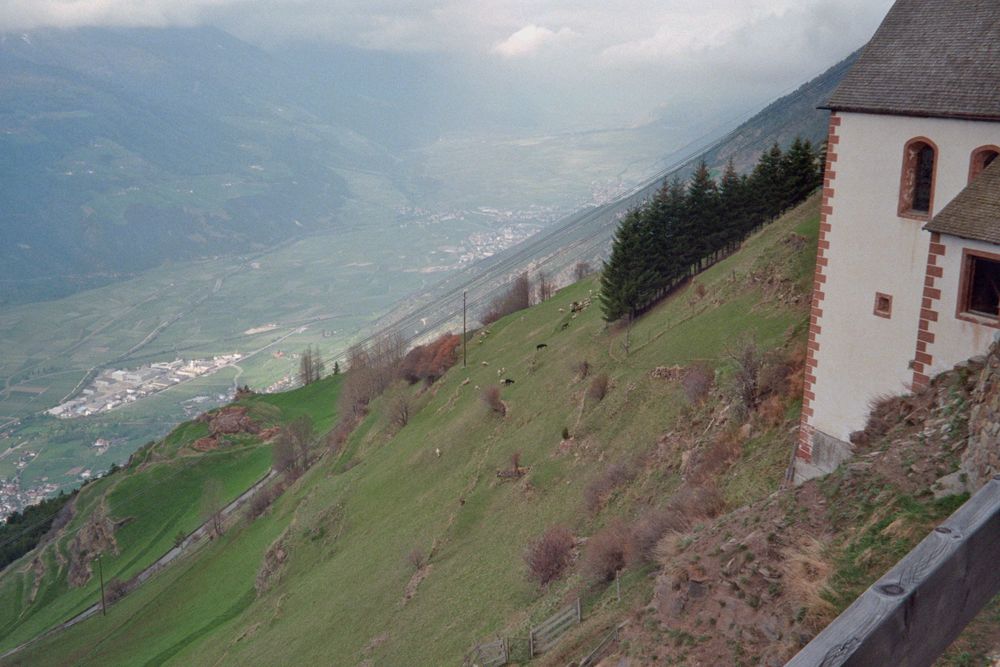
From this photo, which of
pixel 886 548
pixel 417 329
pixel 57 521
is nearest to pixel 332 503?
pixel 886 548

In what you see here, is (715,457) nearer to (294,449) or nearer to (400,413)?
(400,413)

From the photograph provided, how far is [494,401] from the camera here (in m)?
56.7

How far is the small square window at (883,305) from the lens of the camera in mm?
19625

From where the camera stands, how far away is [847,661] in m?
3.42

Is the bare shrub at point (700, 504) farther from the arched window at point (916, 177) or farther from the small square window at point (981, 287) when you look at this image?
the arched window at point (916, 177)

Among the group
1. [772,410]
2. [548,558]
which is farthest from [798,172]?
[548,558]

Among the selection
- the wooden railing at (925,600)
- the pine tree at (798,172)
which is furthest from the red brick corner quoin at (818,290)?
the pine tree at (798,172)

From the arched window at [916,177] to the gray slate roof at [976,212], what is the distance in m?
1.31

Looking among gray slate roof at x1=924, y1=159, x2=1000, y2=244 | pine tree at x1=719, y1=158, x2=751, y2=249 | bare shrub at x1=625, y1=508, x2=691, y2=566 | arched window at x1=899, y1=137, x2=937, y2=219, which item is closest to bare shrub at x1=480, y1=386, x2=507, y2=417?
pine tree at x1=719, y1=158, x2=751, y2=249

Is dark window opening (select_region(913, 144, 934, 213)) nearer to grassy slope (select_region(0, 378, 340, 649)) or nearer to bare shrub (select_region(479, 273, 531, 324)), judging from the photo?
bare shrub (select_region(479, 273, 531, 324))

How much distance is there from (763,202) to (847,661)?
2750 inches

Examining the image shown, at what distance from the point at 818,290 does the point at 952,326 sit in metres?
4.50

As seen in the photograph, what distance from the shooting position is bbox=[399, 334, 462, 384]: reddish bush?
86625 mm

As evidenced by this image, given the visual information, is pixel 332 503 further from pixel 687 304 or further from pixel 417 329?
pixel 417 329
